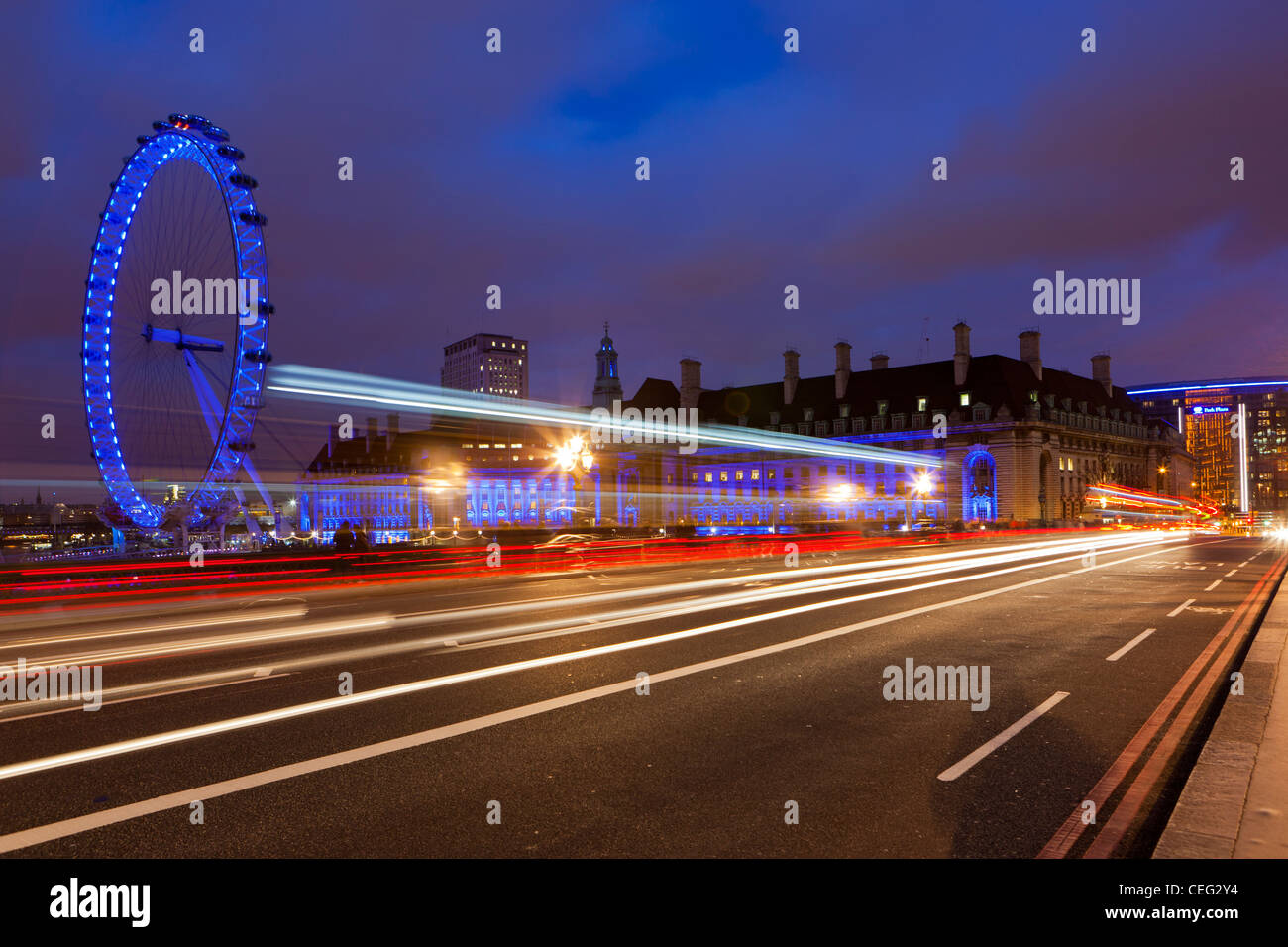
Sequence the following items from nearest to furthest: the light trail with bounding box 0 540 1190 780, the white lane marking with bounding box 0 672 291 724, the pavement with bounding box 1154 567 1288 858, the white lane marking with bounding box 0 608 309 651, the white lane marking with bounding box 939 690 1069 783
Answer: the pavement with bounding box 1154 567 1288 858 < the white lane marking with bounding box 939 690 1069 783 < the light trail with bounding box 0 540 1190 780 < the white lane marking with bounding box 0 672 291 724 < the white lane marking with bounding box 0 608 309 651

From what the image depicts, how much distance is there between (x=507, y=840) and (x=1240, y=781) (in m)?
5.47

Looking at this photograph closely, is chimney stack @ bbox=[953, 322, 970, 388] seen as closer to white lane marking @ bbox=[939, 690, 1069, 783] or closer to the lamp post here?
the lamp post

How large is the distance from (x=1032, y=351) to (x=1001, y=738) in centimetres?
11734

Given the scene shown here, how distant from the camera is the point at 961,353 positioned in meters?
109

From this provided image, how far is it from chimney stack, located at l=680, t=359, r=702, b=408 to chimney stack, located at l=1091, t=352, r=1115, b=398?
64.0 m

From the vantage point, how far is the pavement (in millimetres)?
4910

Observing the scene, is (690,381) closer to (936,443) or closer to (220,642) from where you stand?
(936,443)

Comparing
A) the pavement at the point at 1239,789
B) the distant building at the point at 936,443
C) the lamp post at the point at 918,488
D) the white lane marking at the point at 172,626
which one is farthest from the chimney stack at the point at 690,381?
the pavement at the point at 1239,789

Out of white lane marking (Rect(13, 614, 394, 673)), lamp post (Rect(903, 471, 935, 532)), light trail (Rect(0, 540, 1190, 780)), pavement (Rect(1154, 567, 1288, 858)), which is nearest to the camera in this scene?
pavement (Rect(1154, 567, 1288, 858))

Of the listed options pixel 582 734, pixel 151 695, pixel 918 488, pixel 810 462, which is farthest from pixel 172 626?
pixel 810 462

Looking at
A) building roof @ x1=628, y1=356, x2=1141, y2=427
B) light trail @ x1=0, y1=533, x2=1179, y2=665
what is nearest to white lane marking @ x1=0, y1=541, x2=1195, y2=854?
light trail @ x1=0, y1=533, x2=1179, y2=665

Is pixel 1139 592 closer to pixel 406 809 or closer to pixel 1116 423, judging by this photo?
pixel 406 809
